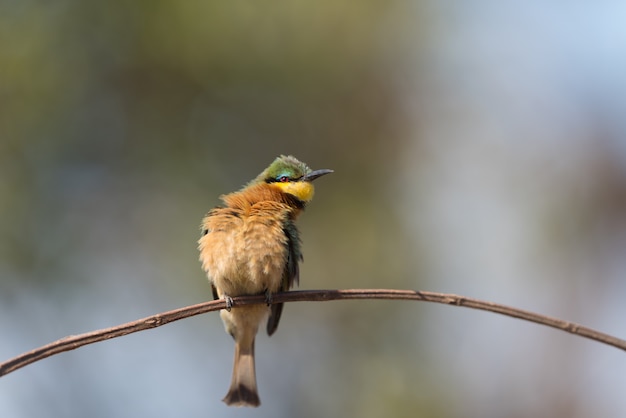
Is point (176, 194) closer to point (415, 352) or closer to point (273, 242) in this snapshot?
point (415, 352)

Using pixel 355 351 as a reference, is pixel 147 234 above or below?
above

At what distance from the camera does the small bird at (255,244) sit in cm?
285

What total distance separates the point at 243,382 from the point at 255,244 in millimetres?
738

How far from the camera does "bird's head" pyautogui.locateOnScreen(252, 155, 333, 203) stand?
312 cm

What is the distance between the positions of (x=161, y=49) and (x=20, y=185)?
159cm

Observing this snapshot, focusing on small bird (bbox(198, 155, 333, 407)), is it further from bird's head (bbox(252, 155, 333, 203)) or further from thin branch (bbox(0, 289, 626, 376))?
thin branch (bbox(0, 289, 626, 376))

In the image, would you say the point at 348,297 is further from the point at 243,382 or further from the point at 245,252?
the point at 243,382

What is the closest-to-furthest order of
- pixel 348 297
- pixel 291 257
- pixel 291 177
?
pixel 348 297 < pixel 291 257 < pixel 291 177

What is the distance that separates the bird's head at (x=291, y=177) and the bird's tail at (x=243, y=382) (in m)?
0.78

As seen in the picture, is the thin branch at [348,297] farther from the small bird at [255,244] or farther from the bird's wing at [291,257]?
the bird's wing at [291,257]

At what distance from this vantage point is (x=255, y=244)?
2861 mm

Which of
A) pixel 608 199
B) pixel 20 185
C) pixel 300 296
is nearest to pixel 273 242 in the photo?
pixel 300 296

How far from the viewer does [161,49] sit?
6.22m

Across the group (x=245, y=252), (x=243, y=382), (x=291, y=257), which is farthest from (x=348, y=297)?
(x=243, y=382)
